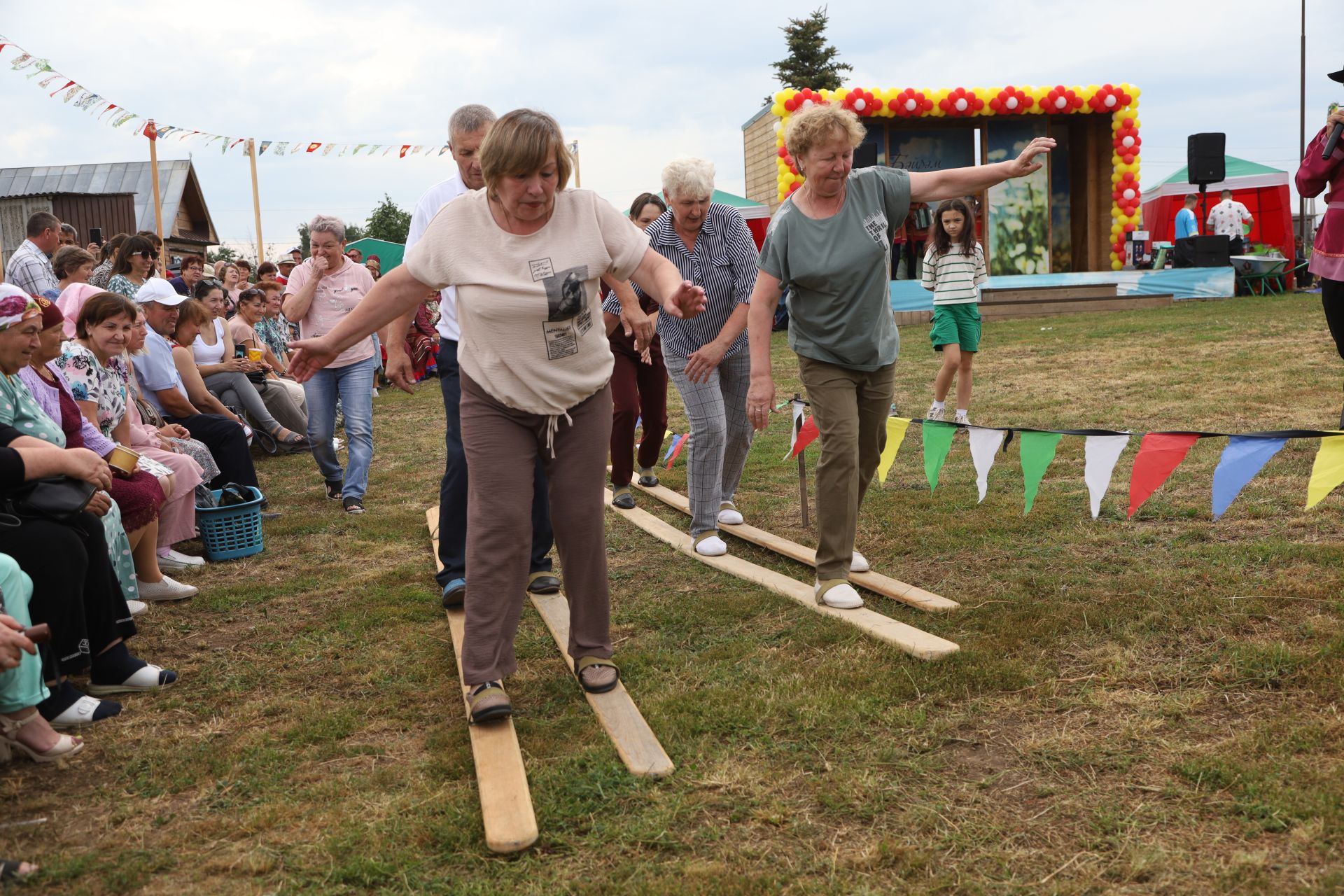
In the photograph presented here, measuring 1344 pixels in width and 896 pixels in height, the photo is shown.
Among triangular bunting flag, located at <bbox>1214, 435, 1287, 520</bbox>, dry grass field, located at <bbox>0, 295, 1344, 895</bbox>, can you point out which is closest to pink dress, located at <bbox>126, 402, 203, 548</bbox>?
dry grass field, located at <bbox>0, 295, 1344, 895</bbox>

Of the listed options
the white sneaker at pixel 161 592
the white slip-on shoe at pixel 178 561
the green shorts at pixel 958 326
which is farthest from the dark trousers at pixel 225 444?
the green shorts at pixel 958 326

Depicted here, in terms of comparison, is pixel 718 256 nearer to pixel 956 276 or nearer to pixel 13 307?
pixel 13 307

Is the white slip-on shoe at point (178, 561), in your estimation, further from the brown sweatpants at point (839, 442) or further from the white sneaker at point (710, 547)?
the brown sweatpants at point (839, 442)

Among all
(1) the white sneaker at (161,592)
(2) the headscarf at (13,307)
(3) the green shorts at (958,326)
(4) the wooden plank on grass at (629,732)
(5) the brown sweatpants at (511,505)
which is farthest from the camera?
(3) the green shorts at (958,326)

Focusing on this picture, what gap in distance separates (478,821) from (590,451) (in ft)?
3.80

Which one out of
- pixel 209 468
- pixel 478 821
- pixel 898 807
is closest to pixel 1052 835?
pixel 898 807

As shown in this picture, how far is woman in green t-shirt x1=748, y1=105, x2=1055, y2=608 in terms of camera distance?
13.3 feet

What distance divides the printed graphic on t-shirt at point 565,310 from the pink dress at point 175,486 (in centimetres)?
320

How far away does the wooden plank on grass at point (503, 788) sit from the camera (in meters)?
2.50

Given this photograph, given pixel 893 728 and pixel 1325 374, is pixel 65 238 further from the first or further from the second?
pixel 1325 374

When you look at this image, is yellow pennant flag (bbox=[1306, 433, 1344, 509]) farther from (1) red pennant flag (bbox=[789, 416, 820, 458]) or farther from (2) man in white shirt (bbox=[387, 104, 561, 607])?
(2) man in white shirt (bbox=[387, 104, 561, 607])

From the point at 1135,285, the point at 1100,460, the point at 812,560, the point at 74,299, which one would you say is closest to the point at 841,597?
the point at 812,560

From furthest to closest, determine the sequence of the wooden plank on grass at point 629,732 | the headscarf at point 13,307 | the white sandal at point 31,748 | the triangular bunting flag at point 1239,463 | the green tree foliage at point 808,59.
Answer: the green tree foliage at point 808,59 < the headscarf at point 13,307 < the triangular bunting flag at point 1239,463 < the white sandal at point 31,748 < the wooden plank on grass at point 629,732

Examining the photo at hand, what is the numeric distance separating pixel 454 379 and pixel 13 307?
1.61 meters
